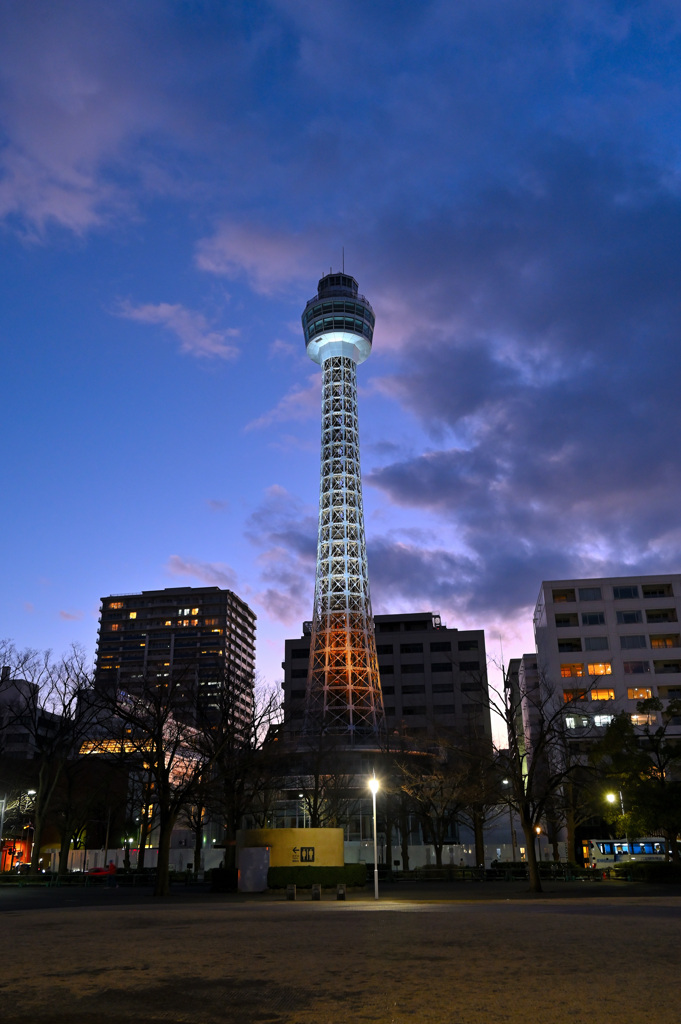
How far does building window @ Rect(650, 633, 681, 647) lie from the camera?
91.5 meters

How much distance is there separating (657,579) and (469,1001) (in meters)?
93.8

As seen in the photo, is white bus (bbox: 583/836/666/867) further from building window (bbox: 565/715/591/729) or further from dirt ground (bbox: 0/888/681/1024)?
dirt ground (bbox: 0/888/681/1024)

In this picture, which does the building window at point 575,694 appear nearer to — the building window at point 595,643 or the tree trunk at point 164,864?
the building window at point 595,643

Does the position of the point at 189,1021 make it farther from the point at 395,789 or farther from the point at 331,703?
the point at 331,703

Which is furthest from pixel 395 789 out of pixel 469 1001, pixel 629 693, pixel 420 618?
pixel 420 618

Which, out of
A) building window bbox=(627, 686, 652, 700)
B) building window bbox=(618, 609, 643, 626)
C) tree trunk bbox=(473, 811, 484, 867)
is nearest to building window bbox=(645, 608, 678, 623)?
building window bbox=(618, 609, 643, 626)

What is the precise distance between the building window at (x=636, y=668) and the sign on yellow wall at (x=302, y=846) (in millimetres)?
61210

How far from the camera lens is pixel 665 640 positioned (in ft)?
301

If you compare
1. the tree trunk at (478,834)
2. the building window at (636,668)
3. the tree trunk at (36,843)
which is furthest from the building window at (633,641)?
the tree trunk at (36,843)

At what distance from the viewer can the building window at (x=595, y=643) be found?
92375 millimetres

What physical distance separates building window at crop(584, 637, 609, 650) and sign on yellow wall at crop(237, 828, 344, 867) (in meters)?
60.8

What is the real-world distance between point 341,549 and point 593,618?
33.0 m

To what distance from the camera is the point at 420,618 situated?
141250 millimetres

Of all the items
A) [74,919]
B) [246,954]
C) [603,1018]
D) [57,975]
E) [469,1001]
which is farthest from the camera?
[74,919]
